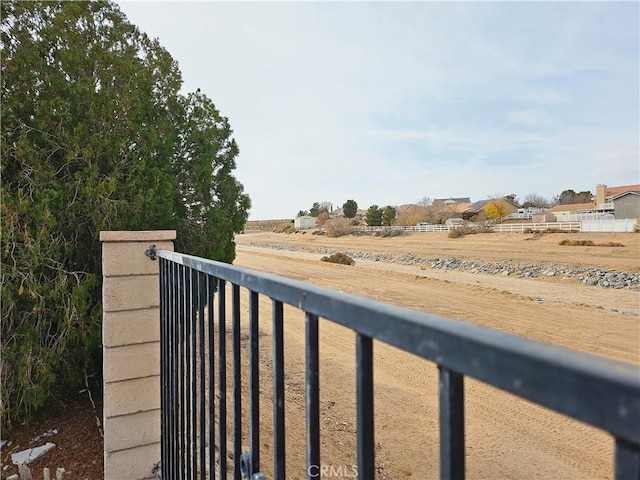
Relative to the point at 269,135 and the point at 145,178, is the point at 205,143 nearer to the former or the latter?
the point at 145,178

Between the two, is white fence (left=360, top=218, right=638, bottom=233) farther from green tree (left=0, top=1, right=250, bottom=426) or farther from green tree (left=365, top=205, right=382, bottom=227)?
green tree (left=0, top=1, right=250, bottom=426)

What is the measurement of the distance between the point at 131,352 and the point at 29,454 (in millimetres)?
1609

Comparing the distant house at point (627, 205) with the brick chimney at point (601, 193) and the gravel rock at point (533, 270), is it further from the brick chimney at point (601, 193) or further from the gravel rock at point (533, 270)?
the gravel rock at point (533, 270)

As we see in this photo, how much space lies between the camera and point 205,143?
4648mm

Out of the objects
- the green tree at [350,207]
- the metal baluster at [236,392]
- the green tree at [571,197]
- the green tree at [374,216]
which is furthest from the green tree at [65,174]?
the green tree at [571,197]

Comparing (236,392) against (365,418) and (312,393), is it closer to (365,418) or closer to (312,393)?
(312,393)

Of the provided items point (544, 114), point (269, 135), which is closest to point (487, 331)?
point (269, 135)

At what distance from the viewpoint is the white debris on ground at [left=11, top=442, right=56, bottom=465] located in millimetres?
3213

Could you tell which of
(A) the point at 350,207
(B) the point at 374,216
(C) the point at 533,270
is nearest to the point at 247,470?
(C) the point at 533,270

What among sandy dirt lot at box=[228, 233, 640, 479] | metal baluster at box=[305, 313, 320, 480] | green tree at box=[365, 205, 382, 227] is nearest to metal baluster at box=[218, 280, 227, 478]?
metal baluster at box=[305, 313, 320, 480]

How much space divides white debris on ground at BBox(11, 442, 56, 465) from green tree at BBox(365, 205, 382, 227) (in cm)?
4425

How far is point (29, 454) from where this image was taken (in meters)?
3.30

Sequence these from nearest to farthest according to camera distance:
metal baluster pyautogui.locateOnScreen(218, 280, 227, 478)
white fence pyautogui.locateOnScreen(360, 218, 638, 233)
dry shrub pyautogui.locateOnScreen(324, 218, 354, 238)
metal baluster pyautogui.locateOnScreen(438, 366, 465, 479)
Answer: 1. metal baluster pyautogui.locateOnScreen(438, 366, 465, 479)
2. metal baluster pyautogui.locateOnScreen(218, 280, 227, 478)
3. white fence pyautogui.locateOnScreen(360, 218, 638, 233)
4. dry shrub pyautogui.locateOnScreen(324, 218, 354, 238)

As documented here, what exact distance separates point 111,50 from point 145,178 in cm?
150
